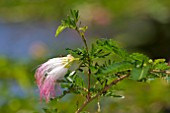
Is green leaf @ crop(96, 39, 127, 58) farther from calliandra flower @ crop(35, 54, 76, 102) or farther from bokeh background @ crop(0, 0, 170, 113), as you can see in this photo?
bokeh background @ crop(0, 0, 170, 113)

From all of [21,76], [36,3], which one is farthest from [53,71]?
[36,3]

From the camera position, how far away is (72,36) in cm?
247

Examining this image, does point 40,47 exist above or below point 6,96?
above

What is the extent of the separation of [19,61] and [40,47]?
0.21 metres

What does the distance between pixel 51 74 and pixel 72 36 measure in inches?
71.2

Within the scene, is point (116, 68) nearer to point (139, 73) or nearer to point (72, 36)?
point (139, 73)

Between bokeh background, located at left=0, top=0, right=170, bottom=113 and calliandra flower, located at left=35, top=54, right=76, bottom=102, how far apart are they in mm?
772

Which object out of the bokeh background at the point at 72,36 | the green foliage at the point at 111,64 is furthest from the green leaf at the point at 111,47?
the bokeh background at the point at 72,36

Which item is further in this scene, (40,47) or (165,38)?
(165,38)

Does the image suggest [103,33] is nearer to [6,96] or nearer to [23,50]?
[23,50]

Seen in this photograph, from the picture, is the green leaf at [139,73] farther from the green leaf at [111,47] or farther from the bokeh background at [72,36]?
the bokeh background at [72,36]

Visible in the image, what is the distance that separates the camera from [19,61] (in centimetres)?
184

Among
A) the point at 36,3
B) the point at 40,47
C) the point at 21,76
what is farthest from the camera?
the point at 36,3

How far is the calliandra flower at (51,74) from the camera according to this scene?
66 centimetres
